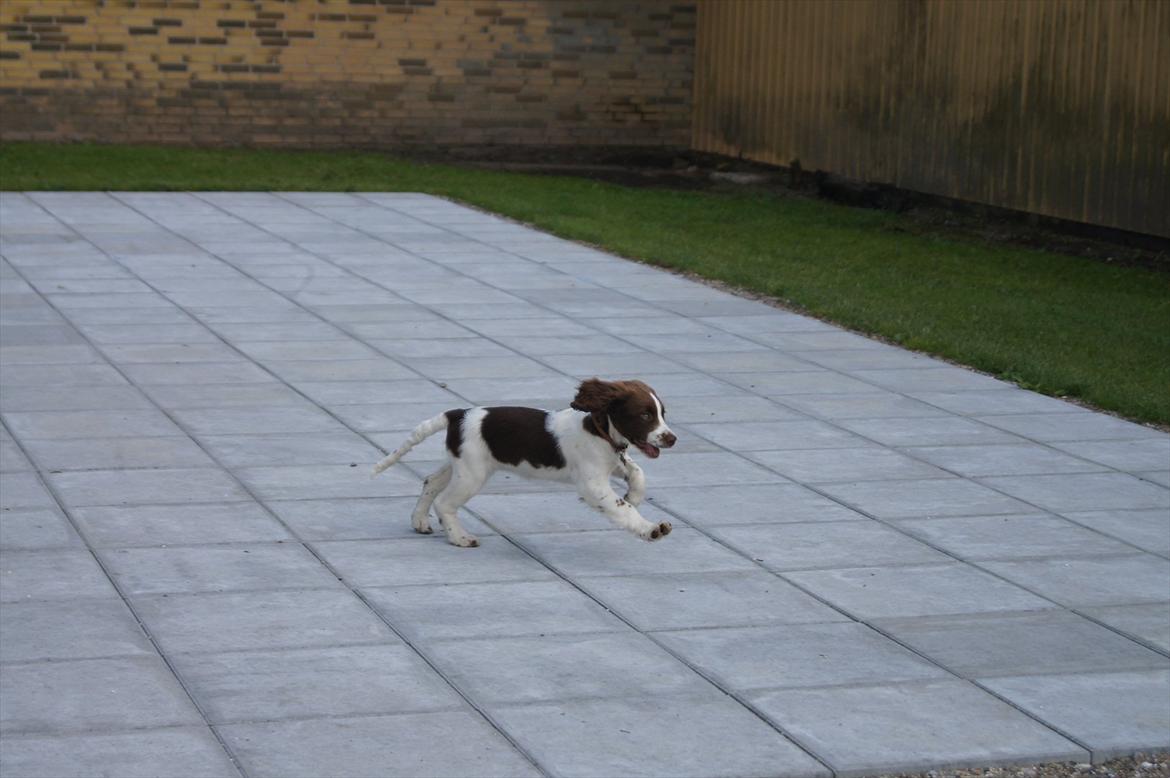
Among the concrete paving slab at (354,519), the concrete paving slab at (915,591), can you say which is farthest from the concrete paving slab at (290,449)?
the concrete paving slab at (915,591)

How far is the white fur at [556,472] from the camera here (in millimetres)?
5953

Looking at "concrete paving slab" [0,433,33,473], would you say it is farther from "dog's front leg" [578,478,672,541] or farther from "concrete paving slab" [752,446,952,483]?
"concrete paving slab" [752,446,952,483]

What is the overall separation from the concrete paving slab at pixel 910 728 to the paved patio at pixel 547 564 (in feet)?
0.04

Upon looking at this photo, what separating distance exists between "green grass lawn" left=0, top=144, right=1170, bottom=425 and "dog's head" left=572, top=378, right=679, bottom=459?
3.96 metres

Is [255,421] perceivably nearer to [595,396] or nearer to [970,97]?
[595,396]

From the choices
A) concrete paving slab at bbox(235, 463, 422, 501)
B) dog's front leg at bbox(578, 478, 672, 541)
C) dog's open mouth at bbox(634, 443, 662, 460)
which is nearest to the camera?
dog's front leg at bbox(578, 478, 672, 541)

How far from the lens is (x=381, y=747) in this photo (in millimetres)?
4391

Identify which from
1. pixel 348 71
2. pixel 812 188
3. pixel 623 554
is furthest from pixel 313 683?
pixel 348 71

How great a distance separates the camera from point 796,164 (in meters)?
20.1

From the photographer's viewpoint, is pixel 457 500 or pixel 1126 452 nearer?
pixel 457 500

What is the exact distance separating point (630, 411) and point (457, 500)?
0.78 meters

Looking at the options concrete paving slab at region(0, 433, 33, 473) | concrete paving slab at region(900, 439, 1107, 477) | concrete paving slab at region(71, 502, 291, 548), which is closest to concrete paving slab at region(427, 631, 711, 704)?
concrete paving slab at region(71, 502, 291, 548)

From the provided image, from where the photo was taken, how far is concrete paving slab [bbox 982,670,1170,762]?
183 inches

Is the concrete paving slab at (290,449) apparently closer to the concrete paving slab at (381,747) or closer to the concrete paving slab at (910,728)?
the concrete paving slab at (381,747)
